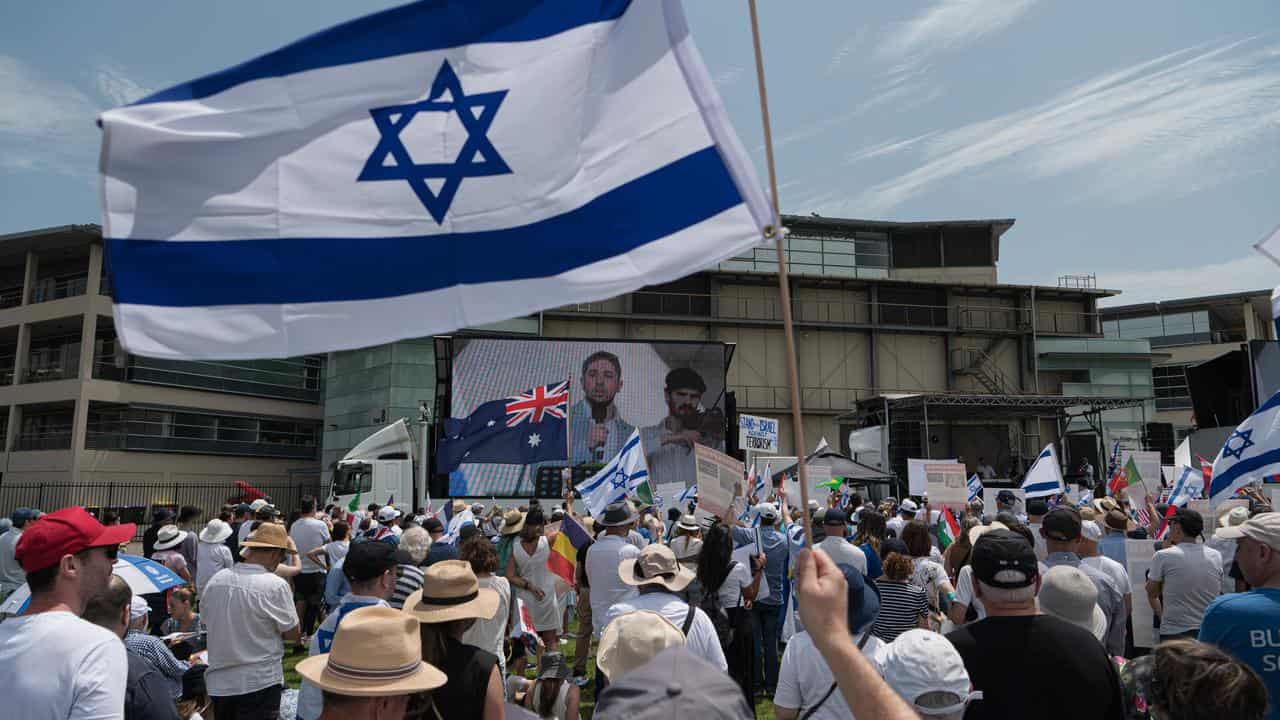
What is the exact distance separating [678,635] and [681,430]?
87.9ft

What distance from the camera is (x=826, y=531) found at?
7520 millimetres

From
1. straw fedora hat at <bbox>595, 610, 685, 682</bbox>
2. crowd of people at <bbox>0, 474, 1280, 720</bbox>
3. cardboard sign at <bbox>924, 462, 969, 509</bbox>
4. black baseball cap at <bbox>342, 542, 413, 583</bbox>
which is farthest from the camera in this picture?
cardboard sign at <bbox>924, 462, 969, 509</bbox>

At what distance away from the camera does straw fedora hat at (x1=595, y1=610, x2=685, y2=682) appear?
11.4 feet

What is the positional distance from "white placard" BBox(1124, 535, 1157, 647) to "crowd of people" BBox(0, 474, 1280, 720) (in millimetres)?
73

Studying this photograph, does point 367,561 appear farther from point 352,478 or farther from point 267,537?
point 352,478

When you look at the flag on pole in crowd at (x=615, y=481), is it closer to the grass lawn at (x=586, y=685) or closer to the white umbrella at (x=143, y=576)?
the grass lawn at (x=586, y=685)

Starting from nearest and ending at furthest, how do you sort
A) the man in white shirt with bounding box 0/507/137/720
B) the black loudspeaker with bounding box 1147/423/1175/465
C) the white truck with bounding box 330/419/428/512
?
1. the man in white shirt with bounding box 0/507/137/720
2. the white truck with bounding box 330/419/428/512
3. the black loudspeaker with bounding box 1147/423/1175/465

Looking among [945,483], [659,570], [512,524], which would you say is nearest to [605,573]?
[512,524]

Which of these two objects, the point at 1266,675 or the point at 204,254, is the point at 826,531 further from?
the point at 204,254

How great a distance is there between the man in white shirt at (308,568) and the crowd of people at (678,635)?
429cm

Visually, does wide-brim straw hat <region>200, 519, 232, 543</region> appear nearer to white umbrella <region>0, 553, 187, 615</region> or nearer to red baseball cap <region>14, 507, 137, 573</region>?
white umbrella <region>0, 553, 187, 615</region>

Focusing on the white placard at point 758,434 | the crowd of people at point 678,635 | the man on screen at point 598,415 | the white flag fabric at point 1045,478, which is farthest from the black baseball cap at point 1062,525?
the man on screen at point 598,415

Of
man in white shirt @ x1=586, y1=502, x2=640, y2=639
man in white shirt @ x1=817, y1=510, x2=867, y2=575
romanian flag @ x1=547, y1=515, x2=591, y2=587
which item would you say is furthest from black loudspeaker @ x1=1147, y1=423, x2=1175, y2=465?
man in white shirt @ x1=586, y1=502, x2=640, y2=639

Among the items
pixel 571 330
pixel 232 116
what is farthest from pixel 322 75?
pixel 571 330
